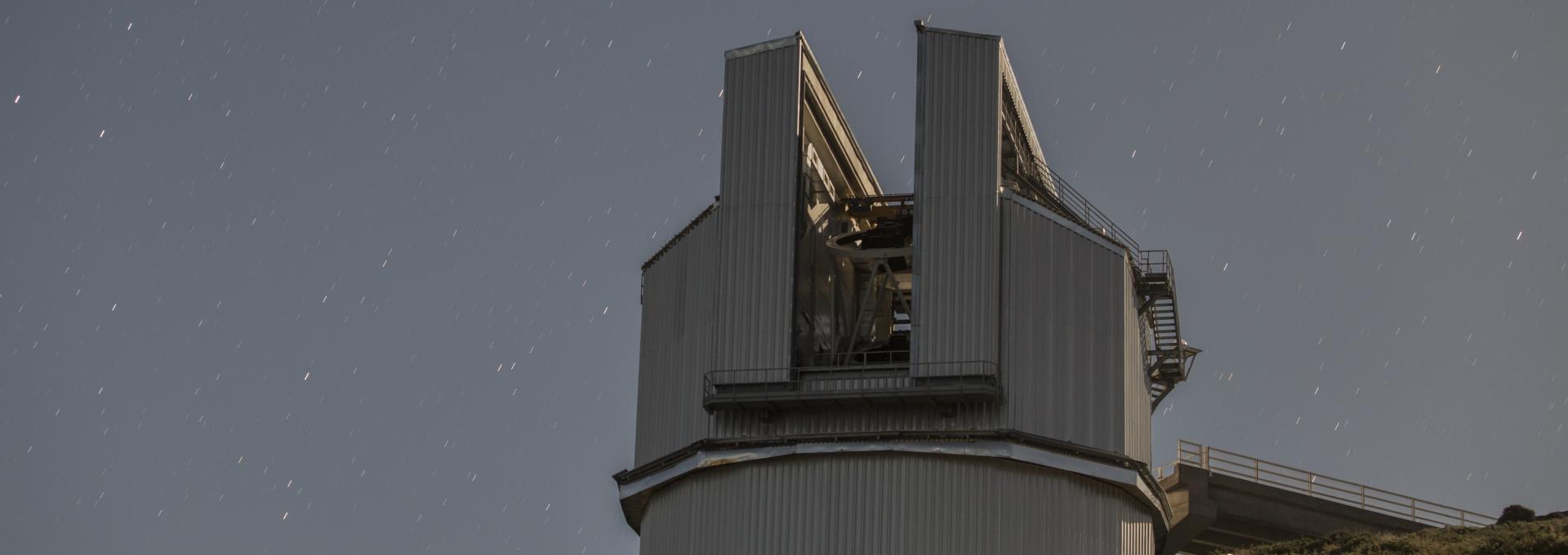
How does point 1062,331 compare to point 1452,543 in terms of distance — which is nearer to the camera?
point 1062,331

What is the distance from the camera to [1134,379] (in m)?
52.0

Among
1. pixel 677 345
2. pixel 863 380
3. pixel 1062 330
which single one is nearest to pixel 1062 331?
pixel 1062 330

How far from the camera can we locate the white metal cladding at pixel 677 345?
5122 centimetres

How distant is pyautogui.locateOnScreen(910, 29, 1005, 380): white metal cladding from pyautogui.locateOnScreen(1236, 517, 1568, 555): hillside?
10.6 metres

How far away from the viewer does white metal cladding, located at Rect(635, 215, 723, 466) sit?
5122 cm

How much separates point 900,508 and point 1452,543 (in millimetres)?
13123

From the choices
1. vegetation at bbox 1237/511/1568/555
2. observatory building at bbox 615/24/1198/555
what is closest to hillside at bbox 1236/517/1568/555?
vegetation at bbox 1237/511/1568/555

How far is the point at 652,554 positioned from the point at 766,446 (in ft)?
13.4

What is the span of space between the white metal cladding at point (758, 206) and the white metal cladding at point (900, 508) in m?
2.63

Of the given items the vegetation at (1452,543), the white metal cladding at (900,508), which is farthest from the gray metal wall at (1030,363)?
the vegetation at (1452,543)

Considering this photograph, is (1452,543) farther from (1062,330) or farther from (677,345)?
(677,345)

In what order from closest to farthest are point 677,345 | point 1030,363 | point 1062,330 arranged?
point 1030,363 < point 1062,330 < point 677,345

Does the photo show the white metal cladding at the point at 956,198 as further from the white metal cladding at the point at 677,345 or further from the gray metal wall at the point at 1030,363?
the white metal cladding at the point at 677,345

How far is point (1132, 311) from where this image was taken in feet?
171
